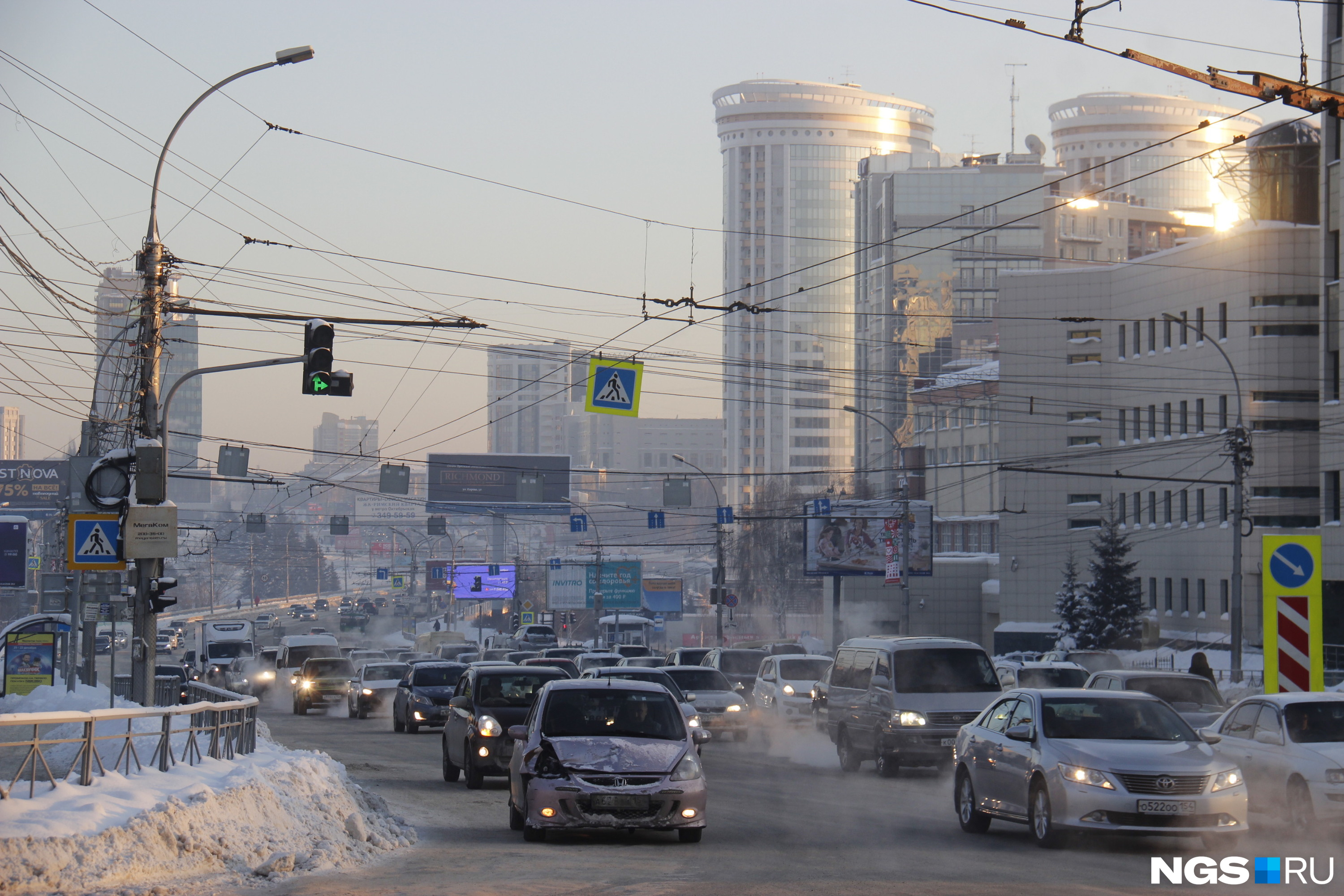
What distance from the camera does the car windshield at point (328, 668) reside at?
44.5m

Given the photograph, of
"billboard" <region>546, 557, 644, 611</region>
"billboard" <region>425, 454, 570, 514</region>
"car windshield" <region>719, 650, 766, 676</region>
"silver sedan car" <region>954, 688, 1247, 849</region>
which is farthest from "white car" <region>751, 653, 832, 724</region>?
"billboard" <region>425, 454, 570, 514</region>

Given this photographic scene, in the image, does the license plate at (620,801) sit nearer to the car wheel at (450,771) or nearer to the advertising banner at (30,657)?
the car wheel at (450,771)

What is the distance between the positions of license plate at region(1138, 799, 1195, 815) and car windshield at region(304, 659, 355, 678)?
34.3 meters

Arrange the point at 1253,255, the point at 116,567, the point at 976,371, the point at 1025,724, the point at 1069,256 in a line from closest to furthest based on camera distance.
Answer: the point at 1025,724 → the point at 116,567 → the point at 1253,255 → the point at 976,371 → the point at 1069,256

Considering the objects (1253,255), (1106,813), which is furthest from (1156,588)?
(1106,813)

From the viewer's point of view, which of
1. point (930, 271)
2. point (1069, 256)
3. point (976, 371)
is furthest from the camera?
point (930, 271)

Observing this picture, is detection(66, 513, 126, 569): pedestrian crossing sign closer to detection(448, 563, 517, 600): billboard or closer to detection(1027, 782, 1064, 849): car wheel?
detection(1027, 782, 1064, 849): car wheel

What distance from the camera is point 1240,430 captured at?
36.7 m

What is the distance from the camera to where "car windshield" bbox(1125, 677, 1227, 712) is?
2227 cm

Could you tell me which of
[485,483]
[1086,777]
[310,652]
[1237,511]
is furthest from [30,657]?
[485,483]

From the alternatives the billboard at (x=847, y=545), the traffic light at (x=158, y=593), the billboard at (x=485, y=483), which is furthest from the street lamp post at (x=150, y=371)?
the billboard at (x=485, y=483)

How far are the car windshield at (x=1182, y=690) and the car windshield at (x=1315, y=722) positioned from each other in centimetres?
648

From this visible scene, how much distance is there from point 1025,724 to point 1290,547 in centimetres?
625

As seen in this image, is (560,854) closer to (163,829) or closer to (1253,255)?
(163,829)
